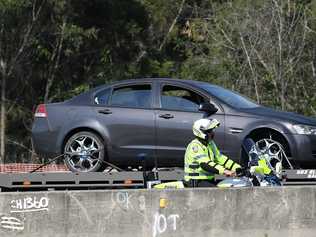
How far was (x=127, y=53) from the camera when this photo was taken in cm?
2719

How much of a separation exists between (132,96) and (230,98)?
54.6 inches

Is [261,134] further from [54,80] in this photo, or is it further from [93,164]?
[54,80]

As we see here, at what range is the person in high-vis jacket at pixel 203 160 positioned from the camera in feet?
27.7

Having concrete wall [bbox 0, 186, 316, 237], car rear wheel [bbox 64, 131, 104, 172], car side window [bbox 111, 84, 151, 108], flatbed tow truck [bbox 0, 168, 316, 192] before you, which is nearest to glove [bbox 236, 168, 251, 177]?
flatbed tow truck [bbox 0, 168, 316, 192]

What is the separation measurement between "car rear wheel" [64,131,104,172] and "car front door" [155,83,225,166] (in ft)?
2.84

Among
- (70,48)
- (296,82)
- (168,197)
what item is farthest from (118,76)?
(168,197)

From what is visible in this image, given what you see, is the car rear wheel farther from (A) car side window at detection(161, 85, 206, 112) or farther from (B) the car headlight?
(B) the car headlight

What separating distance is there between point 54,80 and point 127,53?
276cm

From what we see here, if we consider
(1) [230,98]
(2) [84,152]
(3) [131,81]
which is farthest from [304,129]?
(2) [84,152]

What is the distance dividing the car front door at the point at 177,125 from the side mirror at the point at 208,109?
5 centimetres

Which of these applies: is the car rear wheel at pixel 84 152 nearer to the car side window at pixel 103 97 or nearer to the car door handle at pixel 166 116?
the car side window at pixel 103 97

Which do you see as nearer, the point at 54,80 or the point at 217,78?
the point at 217,78

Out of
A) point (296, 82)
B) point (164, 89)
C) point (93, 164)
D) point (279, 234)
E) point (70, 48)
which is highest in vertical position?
point (70, 48)

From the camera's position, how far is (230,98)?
35.4 ft
